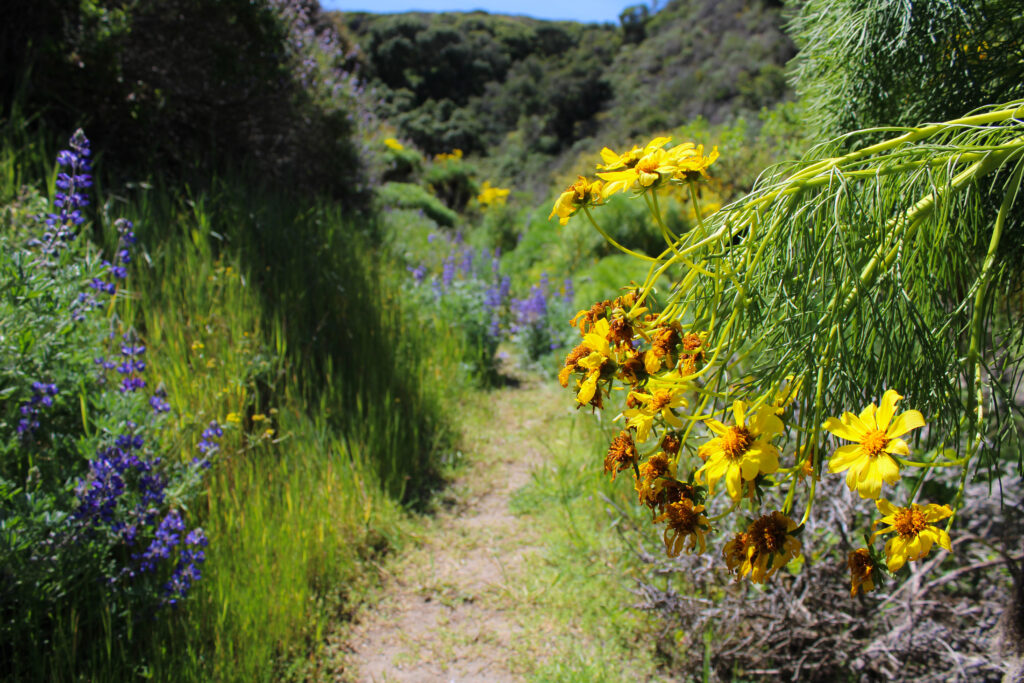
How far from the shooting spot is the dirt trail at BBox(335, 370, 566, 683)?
6.81 feet

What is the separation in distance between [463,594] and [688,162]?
2.00m

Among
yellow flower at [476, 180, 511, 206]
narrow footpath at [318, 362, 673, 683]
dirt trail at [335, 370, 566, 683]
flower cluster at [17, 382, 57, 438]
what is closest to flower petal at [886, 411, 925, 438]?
narrow footpath at [318, 362, 673, 683]

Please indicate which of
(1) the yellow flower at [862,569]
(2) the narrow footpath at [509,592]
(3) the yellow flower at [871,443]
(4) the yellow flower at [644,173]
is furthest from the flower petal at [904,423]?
(2) the narrow footpath at [509,592]

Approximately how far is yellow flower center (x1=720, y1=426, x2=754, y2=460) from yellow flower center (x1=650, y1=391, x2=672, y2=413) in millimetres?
94

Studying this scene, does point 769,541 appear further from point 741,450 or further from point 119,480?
point 119,480

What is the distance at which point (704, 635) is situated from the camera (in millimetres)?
1980

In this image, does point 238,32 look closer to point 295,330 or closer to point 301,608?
point 295,330

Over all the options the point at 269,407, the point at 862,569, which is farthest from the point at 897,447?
the point at 269,407

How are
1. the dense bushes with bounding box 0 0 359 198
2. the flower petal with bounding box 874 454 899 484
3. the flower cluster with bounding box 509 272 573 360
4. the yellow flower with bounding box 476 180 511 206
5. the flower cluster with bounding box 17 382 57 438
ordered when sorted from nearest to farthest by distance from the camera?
the flower petal with bounding box 874 454 899 484 → the flower cluster with bounding box 17 382 57 438 → the dense bushes with bounding box 0 0 359 198 → the flower cluster with bounding box 509 272 573 360 → the yellow flower with bounding box 476 180 511 206

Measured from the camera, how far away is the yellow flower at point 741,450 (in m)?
0.80

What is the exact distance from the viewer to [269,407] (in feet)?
9.95

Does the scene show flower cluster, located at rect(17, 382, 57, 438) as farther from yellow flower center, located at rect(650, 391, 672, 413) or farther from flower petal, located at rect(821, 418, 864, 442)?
flower petal, located at rect(821, 418, 864, 442)

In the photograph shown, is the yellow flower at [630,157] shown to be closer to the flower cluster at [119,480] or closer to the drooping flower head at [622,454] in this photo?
the drooping flower head at [622,454]

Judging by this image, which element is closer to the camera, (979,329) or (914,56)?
(979,329)
